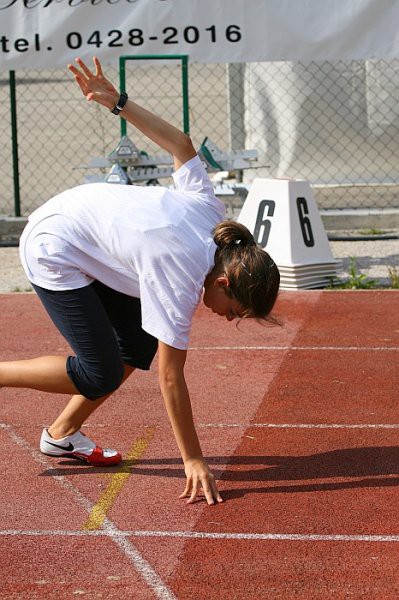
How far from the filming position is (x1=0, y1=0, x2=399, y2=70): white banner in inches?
414

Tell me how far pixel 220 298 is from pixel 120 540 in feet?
3.33

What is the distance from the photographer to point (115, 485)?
193 inches

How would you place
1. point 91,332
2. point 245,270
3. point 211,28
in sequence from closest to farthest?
point 245,270 → point 91,332 → point 211,28

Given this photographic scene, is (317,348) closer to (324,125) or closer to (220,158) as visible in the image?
(220,158)

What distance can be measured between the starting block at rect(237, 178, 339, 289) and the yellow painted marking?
3.71 m

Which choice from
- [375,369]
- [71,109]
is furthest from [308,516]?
[71,109]

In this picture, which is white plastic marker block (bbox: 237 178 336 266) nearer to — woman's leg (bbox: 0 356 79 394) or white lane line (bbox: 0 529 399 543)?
woman's leg (bbox: 0 356 79 394)

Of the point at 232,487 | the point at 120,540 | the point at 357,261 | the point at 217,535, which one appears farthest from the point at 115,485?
the point at 357,261

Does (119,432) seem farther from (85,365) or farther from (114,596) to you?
(114,596)

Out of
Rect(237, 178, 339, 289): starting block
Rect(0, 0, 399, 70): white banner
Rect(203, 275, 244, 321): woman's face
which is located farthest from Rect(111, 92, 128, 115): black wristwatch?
Rect(0, 0, 399, 70): white banner

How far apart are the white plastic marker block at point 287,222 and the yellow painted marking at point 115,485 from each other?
3825mm

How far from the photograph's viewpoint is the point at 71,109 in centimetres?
2098

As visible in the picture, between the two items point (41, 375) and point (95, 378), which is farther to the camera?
point (41, 375)

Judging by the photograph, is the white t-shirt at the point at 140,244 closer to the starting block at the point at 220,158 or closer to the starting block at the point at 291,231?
the starting block at the point at 291,231
